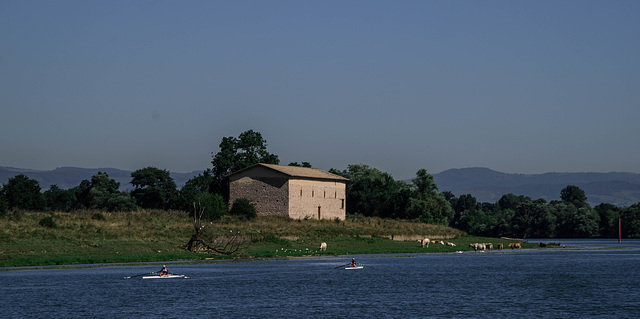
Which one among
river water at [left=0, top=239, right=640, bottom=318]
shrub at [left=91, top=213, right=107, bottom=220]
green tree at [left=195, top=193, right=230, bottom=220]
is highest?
green tree at [left=195, top=193, right=230, bottom=220]

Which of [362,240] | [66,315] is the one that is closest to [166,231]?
[362,240]

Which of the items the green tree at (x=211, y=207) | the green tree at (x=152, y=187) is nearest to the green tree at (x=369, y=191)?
the green tree at (x=152, y=187)

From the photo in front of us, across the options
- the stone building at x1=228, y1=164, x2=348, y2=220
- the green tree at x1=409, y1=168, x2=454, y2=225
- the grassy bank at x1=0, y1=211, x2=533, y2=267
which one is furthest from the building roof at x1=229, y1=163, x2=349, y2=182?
the green tree at x1=409, y1=168, x2=454, y2=225

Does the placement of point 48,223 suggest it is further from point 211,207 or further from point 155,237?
point 211,207

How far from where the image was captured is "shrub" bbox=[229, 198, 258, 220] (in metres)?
117

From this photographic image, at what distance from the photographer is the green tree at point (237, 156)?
141 metres

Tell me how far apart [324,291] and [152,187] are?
12784 centimetres

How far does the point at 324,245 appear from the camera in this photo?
94.8 metres

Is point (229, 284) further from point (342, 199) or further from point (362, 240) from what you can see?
point (342, 199)

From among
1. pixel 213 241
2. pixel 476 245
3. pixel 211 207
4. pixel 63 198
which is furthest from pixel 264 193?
pixel 63 198

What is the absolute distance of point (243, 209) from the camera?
11881 cm

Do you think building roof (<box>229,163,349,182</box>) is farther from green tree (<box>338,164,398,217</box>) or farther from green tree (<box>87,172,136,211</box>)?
green tree (<box>87,172,136,211</box>)

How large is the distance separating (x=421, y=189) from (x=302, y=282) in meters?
117

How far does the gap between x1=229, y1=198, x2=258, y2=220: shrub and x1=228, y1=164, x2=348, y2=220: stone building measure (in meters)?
3.93
